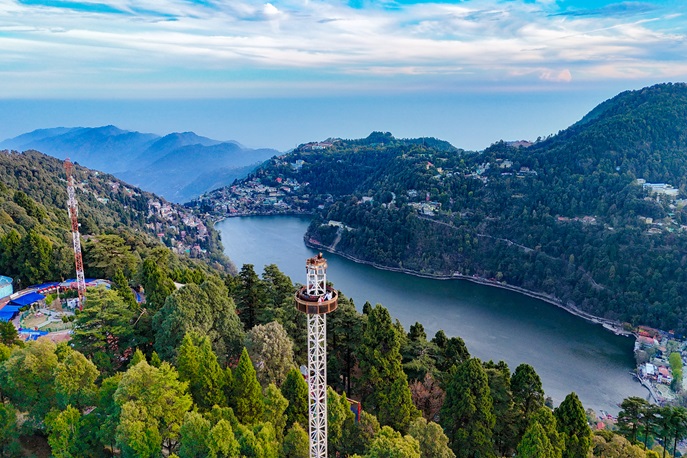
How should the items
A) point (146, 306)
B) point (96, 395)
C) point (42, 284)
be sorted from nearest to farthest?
1. point (96, 395)
2. point (146, 306)
3. point (42, 284)

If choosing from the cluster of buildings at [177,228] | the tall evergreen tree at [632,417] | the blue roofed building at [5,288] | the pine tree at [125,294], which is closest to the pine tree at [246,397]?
the pine tree at [125,294]

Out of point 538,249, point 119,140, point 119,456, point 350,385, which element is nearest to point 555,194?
point 538,249

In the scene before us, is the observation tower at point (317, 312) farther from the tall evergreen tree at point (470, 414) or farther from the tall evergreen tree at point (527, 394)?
the tall evergreen tree at point (527, 394)

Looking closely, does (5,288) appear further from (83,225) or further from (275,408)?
(275,408)

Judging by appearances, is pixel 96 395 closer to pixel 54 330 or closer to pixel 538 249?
pixel 54 330

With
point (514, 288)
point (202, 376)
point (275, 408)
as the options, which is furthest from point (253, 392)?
point (514, 288)
